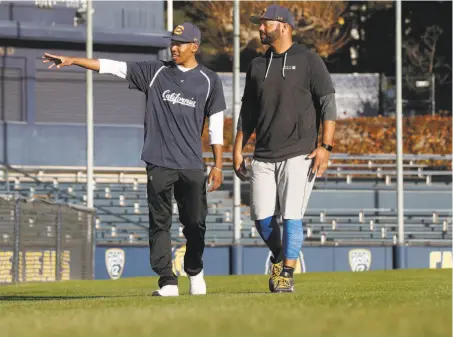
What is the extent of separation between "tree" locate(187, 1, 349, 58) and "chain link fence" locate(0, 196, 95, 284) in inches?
799

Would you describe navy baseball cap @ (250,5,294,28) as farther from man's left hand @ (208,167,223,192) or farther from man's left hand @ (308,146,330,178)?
man's left hand @ (208,167,223,192)

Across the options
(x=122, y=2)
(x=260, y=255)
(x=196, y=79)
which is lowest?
(x=260, y=255)

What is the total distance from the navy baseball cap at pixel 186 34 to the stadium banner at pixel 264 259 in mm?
16973

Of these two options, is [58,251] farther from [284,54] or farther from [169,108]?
[284,54]

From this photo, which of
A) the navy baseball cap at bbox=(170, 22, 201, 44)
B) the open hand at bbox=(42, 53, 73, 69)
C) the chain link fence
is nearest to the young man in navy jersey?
the navy baseball cap at bbox=(170, 22, 201, 44)

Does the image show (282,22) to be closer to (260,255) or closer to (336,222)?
(260,255)

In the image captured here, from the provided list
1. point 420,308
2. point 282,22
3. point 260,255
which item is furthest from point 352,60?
point 420,308

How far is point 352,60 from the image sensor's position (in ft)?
154

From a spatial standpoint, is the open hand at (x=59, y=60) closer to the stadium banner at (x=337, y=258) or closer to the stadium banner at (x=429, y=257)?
the stadium banner at (x=337, y=258)

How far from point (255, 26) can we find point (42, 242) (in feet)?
75.2

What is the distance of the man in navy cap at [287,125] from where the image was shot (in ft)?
35.3

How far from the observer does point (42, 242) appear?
22.1 meters

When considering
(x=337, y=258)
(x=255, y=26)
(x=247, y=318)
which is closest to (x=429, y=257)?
(x=337, y=258)

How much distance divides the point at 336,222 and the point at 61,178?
249 inches
